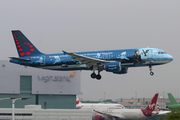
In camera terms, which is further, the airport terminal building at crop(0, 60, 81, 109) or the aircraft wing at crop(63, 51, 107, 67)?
the airport terminal building at crop(0, 60, 81, 109)

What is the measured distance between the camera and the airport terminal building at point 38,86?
314ft

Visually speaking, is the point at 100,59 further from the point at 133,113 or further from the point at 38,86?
the point at 38,86

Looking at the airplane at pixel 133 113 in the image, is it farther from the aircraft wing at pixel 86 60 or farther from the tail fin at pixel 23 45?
the tail fin at pixel 23 45

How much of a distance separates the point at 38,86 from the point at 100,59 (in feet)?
140

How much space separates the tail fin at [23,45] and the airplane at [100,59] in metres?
0.29

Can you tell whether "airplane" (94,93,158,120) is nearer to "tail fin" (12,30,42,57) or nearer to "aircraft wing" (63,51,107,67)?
"aircraft wing" (63,51,107,67)

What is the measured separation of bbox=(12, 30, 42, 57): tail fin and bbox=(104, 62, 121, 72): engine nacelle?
1701cm

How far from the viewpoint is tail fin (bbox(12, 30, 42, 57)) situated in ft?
227

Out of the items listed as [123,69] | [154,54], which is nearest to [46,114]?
[123,69]

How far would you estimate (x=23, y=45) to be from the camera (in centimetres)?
7125

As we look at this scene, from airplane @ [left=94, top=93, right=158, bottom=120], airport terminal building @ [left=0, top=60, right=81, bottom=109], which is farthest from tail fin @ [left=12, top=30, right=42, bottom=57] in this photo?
airport terminal building @ [left=0, top=60, right=81, bottom=109]

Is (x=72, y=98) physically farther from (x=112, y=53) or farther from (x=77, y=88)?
(x=112, y=53)

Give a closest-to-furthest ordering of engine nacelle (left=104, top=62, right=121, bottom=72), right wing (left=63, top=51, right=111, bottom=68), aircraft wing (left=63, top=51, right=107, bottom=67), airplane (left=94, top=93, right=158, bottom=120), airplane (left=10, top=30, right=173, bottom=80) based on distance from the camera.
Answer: engine nacelle (left=104, top=62, right=121, bottom=72) → airplane (left=10, top=30, right=173, bottom=80) → aircraft wing (left=63, top=51, right=107, bottom=67) → right wing (left=63, top=51, right=111, bottom=68) → airplane (left=94, top=93, right=158, bottom=120)

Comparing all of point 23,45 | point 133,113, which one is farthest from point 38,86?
point 133,113
